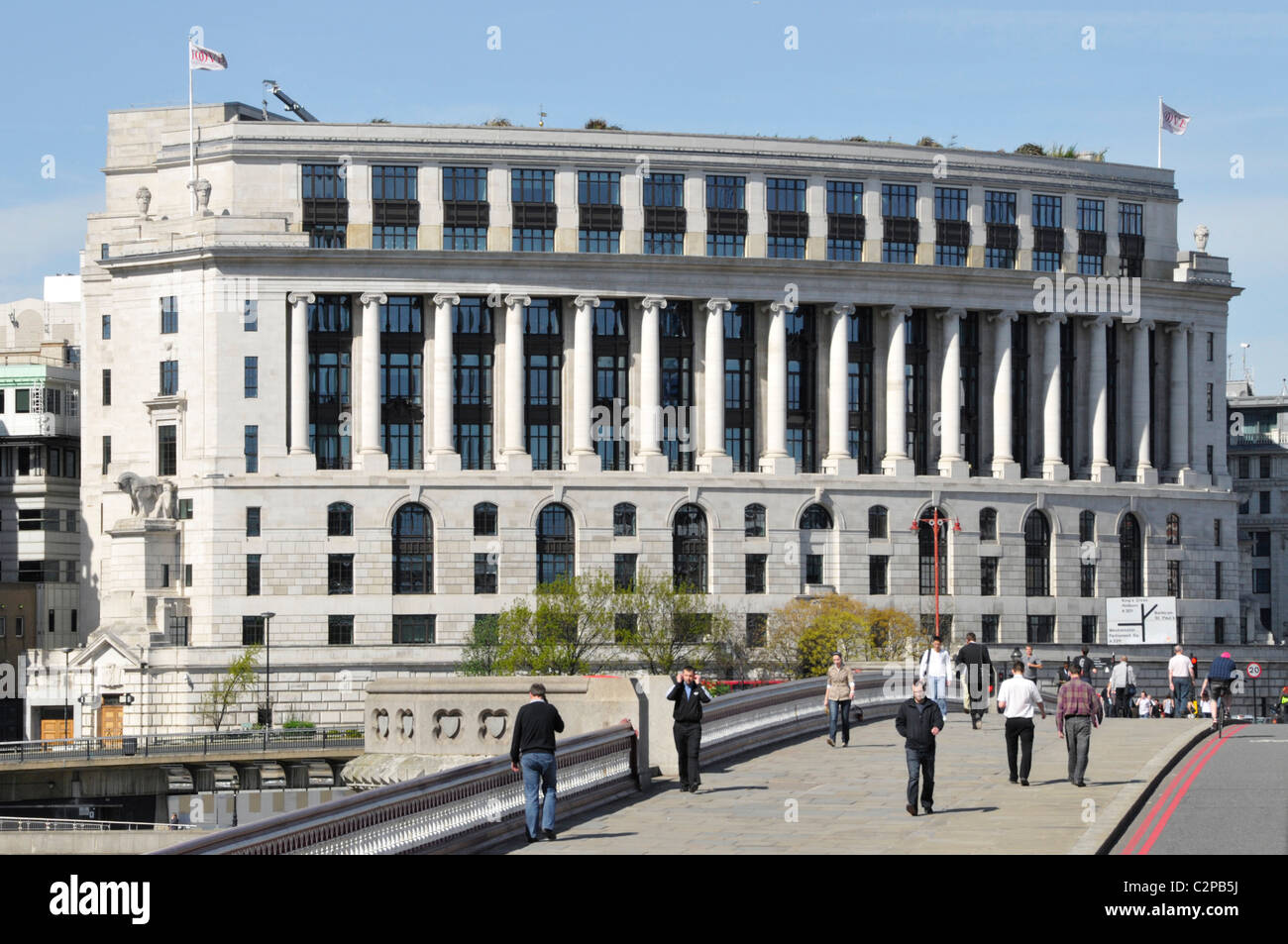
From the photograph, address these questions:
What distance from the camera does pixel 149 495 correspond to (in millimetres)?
118938

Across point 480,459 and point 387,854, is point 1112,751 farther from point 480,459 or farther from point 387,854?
point 480,459

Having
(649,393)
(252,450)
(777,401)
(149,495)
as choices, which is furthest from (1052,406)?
(149,495)

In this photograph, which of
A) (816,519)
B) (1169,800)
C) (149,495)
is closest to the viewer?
(1169,800)

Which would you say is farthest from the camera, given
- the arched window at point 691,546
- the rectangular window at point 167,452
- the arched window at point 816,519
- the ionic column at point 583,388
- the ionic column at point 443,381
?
the arched window at point 816,519

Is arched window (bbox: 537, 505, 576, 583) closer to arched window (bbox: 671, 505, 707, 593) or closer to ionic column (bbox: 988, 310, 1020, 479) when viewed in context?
arched window (bbox: 671, 505, 707, 593)

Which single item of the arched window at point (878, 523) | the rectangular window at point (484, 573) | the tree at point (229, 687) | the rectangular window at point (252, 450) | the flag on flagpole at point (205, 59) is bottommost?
the tree at point (229, 687)

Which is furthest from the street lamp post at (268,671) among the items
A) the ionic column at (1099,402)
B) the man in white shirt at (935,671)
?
the man in white shirt at (935,671)

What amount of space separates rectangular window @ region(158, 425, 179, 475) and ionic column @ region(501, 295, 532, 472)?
62.4 ft

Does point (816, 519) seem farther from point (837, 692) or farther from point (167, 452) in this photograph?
point (837, 692)

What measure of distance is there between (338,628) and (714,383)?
26.0 meters

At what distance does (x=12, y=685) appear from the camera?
123m

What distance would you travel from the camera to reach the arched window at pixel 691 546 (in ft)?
396

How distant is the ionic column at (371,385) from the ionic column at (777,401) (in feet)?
73.5

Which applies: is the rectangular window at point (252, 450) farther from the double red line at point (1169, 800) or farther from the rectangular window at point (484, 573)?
the double red line at point (1169, 800)
